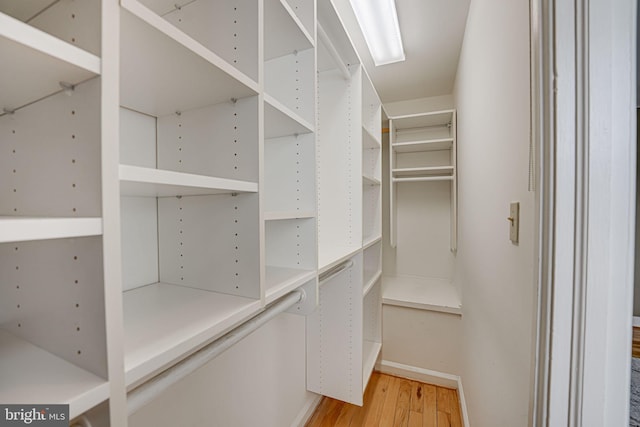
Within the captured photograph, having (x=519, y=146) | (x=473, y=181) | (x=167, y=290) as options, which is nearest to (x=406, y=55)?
(x=473, y=181)

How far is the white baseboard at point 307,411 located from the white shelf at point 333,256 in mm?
1040

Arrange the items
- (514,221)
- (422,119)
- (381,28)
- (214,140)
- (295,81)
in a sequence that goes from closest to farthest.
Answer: (214,140), (514,221), (295,81), (381,28), (422,119)

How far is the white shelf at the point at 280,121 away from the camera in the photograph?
780 mm

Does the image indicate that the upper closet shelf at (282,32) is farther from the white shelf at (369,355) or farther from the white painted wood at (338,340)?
the white shelf at (369,355)

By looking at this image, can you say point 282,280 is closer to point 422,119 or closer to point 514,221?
point 514,221

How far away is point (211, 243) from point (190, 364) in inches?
11.4

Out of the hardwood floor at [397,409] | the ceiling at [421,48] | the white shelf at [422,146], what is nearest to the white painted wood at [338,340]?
the hardwood floor at [397,409]

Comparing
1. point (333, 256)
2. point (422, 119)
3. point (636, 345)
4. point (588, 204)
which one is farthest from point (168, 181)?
point (636, 345)

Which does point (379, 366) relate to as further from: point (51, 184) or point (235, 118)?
point (51, 184)

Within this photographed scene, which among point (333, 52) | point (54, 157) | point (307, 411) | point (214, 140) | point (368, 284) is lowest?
point (307, 411)

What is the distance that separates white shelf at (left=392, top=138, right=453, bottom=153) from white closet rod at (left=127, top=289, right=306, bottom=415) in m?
2.03

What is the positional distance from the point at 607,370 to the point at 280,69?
50.4 inches

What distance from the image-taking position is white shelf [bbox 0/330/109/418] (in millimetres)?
338

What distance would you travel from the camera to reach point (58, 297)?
417mm
